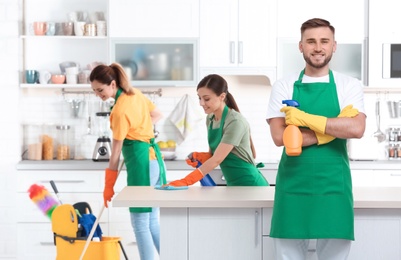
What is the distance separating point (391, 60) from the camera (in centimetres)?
621

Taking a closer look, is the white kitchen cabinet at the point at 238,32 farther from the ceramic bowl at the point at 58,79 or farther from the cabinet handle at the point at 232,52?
the ceramic bowl at the point at 58,79

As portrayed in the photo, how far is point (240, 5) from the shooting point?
6258 mm

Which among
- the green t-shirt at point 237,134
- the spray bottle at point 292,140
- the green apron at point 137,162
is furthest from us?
the green apron at point 137,162

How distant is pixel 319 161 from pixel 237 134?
1.10 meters

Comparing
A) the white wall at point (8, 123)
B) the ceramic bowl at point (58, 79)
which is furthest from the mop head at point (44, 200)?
the ceramic bowl at point (58, 79)

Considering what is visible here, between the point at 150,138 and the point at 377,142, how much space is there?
2.22 meters

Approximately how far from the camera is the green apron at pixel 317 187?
10.4 ft

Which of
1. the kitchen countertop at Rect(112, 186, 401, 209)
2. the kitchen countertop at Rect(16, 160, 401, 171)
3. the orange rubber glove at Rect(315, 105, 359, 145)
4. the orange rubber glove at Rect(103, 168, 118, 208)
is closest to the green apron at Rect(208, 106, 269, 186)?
the kitchen countertop at Rect(112, 186, 401, 209)

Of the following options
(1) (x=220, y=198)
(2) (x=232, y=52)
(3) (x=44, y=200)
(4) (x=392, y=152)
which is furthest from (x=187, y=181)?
(4) (x=392, y=152)

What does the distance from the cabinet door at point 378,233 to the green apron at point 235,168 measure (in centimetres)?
99

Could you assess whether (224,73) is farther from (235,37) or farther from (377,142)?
(377,142)

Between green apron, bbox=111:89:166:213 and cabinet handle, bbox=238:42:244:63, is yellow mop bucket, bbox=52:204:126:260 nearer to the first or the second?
green apron, bbox=111:89:166:213

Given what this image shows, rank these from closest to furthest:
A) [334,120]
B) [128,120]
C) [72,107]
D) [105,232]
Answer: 1. [334,120]
2. [128,120]
3. [105,232]
4. [72,107]

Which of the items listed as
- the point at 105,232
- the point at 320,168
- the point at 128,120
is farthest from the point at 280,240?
the point at 105,232
